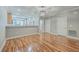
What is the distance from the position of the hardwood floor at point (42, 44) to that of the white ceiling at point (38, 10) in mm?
406

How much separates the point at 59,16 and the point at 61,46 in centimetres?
56

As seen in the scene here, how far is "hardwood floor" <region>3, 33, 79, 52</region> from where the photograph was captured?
76.7 inches

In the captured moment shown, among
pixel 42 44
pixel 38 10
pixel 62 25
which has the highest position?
pixel 38 10

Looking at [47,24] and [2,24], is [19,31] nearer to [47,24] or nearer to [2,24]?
[2,24]

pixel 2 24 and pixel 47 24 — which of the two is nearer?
pixel 2 24

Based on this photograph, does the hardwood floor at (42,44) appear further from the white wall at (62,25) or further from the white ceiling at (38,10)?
the white ceiling at (38,10)

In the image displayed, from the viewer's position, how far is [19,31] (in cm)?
199

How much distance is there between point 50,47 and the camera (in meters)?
1.98

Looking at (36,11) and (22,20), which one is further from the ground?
(36,11)

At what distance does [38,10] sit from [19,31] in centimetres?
52

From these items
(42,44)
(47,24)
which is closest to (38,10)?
(47,24)
